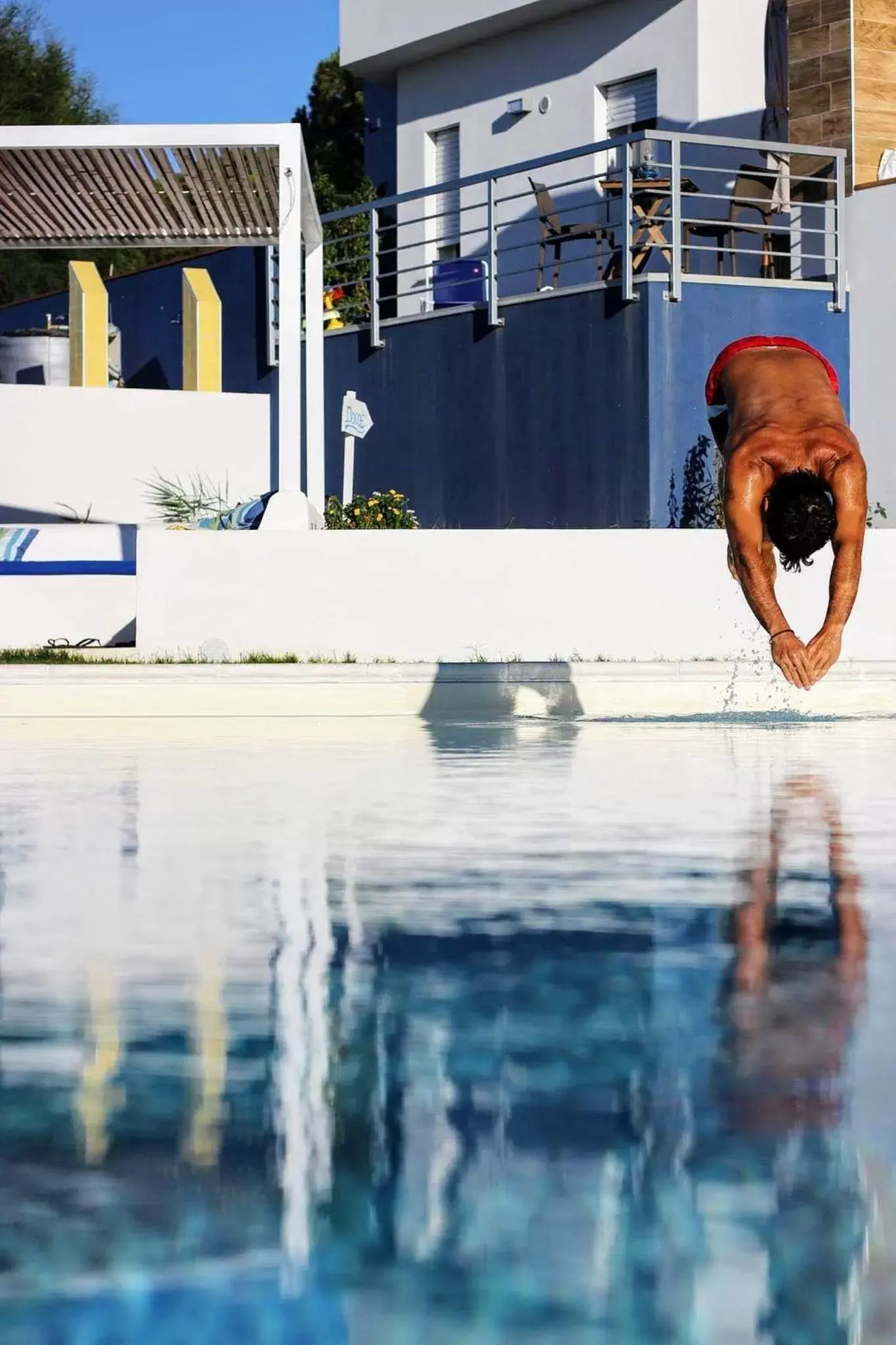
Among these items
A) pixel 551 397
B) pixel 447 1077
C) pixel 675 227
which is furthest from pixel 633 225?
pixel 447 1077

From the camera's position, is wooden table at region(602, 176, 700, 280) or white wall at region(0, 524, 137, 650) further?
wooden table at region(602, 176, 700, 280)

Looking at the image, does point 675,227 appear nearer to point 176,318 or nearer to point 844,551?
point 844,551

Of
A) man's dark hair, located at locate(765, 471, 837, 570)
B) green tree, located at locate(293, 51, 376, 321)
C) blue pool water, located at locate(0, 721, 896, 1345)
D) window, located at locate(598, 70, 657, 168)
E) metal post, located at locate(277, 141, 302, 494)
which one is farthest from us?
green tree, located at locate(293, 51, 376, 321)

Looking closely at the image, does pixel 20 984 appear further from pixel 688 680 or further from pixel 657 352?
pixel 657 352

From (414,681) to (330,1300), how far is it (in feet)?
35.2

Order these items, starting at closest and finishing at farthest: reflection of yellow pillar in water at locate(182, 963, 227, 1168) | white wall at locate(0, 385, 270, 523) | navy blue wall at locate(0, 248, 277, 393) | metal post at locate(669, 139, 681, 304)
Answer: reflection of yellow pillar in water at locate(182, 963, 227, 1168)
metal post at locate(669, 139, 681, 304)
white wall at locate(0, 385, 270, 523)
navy blue wall at locate(0, 248, 277, 393)

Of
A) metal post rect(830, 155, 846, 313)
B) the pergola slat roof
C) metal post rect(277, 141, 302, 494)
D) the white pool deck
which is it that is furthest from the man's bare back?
metal post rect(830, 155, 846, 313)

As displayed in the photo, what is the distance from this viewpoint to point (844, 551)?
8945 mm

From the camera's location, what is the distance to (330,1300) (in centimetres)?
263

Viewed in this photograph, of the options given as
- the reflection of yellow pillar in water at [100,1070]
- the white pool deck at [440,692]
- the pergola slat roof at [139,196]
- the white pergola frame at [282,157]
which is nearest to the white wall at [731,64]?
the pergola slat roof at [139,196]

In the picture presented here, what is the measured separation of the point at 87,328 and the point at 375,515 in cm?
822

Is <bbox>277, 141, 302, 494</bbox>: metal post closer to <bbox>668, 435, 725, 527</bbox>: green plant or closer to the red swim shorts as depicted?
<bbox>668, 435, 725, 527</bbox>: green plant

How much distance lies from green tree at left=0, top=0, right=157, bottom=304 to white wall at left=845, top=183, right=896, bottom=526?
112ft

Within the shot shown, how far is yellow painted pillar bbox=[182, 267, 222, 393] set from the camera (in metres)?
24.1
